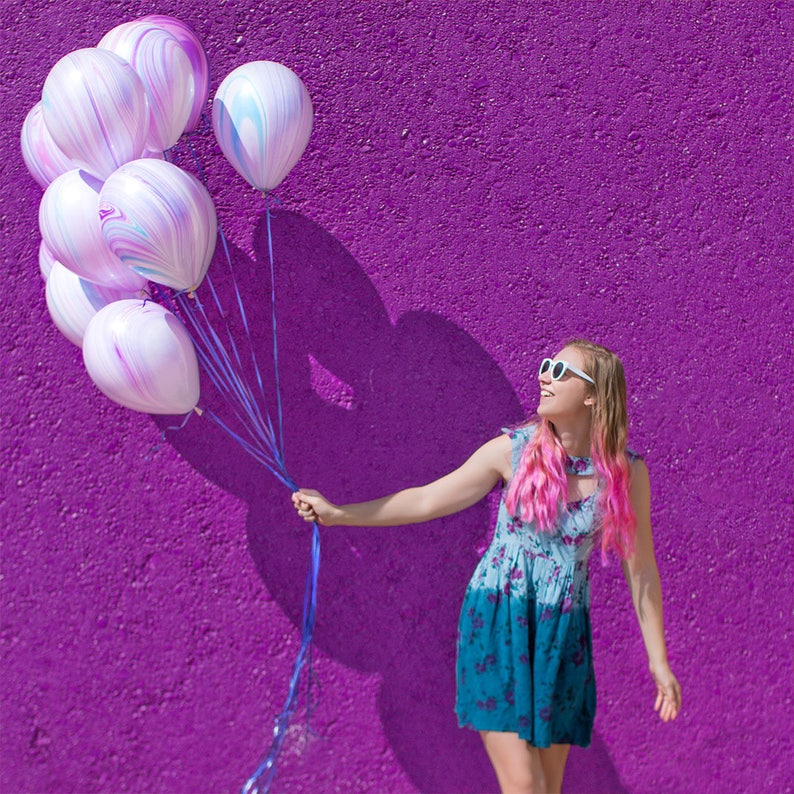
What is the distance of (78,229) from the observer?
7.09 feet

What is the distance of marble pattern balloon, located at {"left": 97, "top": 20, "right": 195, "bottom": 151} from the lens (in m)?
2.20

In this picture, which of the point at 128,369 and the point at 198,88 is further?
the point at 198,88

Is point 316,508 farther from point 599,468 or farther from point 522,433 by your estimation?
point 599,468

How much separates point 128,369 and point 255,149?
0.65 m


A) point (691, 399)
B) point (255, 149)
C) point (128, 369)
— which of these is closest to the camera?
point (128, 369)

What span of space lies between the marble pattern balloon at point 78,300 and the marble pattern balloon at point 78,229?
0.09m

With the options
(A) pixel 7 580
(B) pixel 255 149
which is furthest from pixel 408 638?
(B) pixel 255 149

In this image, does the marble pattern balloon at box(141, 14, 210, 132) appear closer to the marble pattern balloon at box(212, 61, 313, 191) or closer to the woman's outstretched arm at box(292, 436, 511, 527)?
the marble pattern balloon at box(212, 61, 313, 191)

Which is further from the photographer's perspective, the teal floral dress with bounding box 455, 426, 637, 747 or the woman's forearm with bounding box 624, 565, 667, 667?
the woman's forearm with bounding box 624, 565, 667, 667

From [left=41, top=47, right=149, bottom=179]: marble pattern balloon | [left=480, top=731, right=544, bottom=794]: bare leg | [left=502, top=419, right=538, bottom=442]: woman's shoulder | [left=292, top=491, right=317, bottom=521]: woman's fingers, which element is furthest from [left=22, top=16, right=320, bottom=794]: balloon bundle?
[left=480, top=731, right=544, bottom=794]: bare leg

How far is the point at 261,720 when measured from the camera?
9.02 feet

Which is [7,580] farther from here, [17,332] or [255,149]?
[255,149]

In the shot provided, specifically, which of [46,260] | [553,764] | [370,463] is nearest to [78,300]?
[46,260]

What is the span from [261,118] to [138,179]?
14.3 inches
